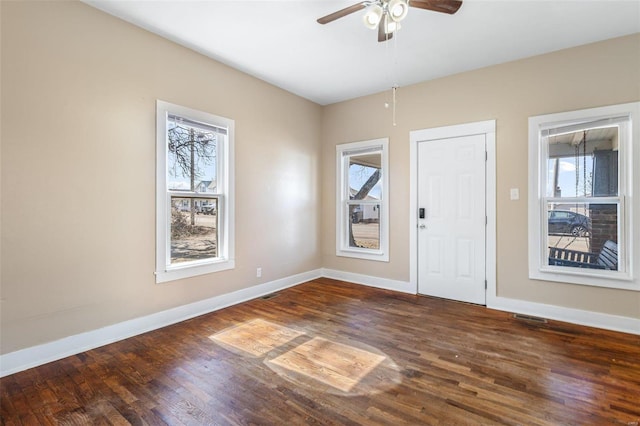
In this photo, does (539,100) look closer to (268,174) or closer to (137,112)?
(268,174)

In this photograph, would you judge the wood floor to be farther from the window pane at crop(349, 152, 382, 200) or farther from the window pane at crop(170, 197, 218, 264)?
the window pane at crop(349, 152, 382, 200)

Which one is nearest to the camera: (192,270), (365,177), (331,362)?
(331,362)

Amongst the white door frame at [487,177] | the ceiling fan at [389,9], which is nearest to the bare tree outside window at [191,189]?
the ceiling fan at [389,9]

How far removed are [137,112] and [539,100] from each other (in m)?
4.23

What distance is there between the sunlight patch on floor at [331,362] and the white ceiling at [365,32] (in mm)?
2927

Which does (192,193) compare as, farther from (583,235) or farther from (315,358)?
(583,235)

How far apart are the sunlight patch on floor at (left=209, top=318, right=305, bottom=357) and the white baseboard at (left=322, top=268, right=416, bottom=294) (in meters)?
1.93

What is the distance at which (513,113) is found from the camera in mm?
3488

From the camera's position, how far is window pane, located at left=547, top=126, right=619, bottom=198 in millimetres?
3064

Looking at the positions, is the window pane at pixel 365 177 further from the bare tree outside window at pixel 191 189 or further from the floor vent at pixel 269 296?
the bare tree outside window at pixel 191 189

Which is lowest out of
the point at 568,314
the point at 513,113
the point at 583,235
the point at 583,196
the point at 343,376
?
the point at 343,376

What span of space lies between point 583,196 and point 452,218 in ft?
4.32

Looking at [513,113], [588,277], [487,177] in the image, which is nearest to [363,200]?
[487,177]

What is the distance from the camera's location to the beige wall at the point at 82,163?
2219 mm
